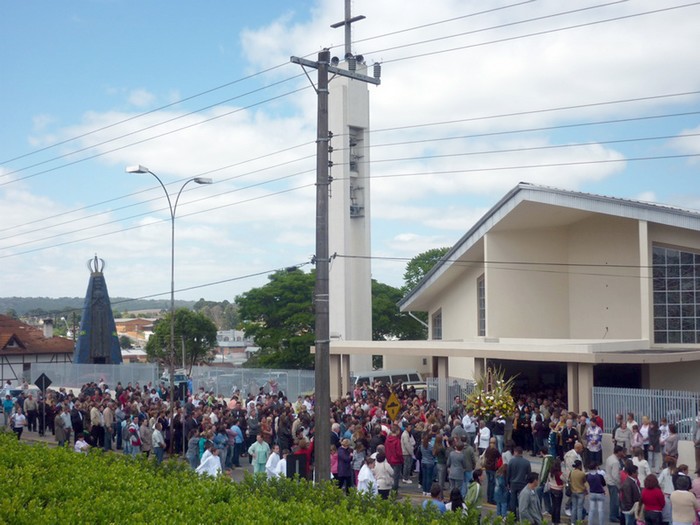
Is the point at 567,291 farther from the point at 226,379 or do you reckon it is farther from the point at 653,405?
the point at 226,379

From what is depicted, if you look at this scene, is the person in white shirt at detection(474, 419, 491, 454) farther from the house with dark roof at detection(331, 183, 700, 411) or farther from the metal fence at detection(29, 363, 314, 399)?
the metal fence at detection(29, 363, 314, 399)

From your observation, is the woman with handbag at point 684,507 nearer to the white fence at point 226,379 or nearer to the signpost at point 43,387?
the white fence at point 226,379

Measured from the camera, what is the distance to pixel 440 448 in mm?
17656

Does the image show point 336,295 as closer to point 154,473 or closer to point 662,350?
point 662,350

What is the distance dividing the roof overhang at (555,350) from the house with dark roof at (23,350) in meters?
31.0

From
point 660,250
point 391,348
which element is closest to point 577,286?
point 660,250

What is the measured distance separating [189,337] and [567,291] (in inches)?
2073

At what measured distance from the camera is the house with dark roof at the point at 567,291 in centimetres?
2908

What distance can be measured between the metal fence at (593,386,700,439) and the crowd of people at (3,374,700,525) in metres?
0.60

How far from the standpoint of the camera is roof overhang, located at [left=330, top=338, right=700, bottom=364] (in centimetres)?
2481

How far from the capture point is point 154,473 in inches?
495

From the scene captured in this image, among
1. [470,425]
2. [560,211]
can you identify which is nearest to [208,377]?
[560,211]

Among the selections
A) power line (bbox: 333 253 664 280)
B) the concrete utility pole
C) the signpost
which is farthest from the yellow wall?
the concrete utility pole

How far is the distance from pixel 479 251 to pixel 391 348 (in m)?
6.54
